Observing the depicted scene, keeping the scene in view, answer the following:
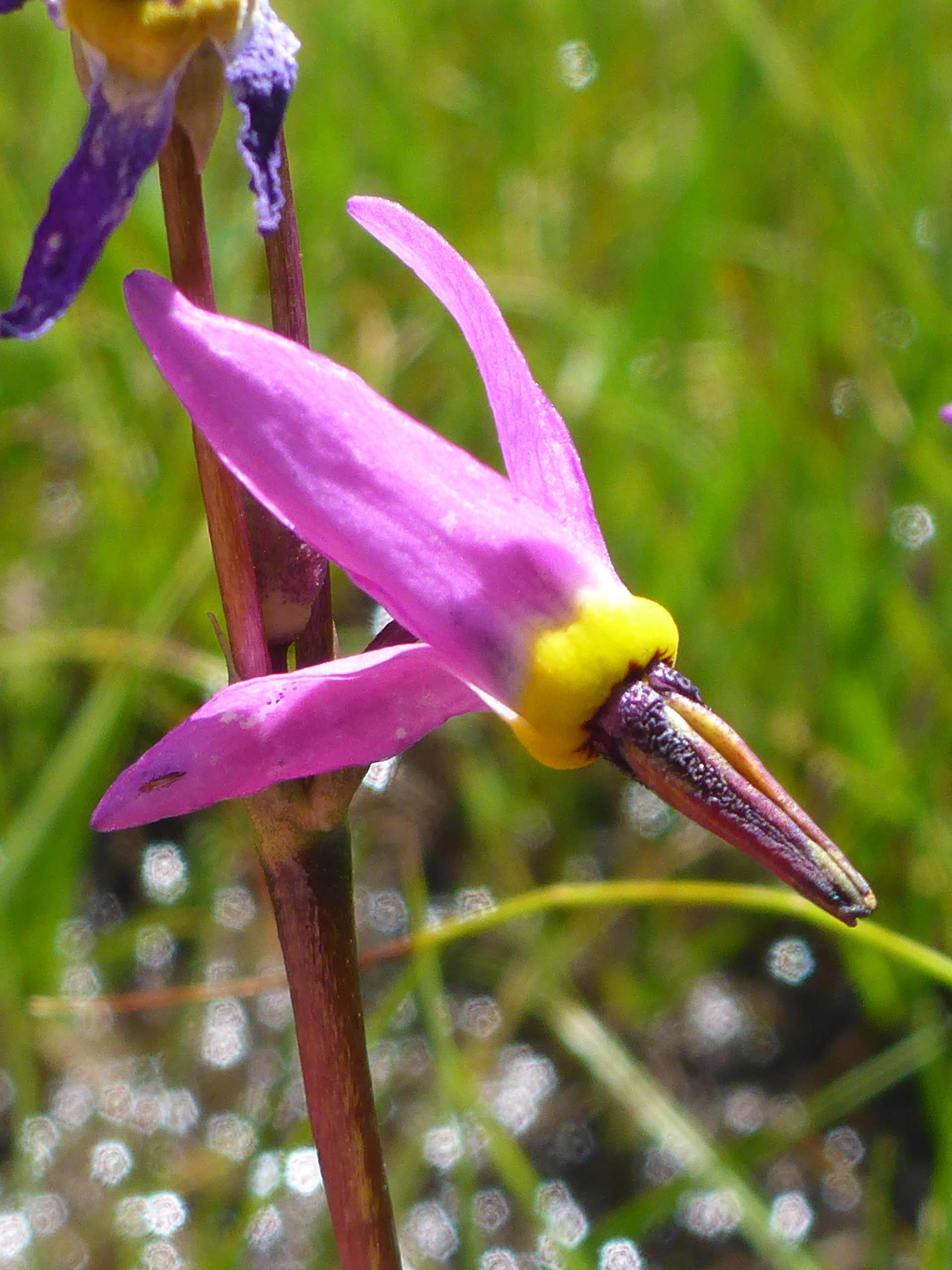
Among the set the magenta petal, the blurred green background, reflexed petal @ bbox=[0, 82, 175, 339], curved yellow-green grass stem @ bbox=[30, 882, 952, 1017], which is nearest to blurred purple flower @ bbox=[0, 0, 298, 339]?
reflexed petal @ bbox=[0, 82, 175, 339]

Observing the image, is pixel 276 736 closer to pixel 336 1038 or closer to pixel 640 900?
pixel 336 1038

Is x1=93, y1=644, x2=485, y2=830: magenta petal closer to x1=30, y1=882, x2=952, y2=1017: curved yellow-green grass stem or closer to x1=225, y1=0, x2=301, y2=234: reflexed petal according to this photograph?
x1=225, y1=0, x2=301, y2=234: reflexed petal

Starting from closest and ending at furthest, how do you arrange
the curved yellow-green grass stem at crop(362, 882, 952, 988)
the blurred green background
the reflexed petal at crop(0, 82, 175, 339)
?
1. the reflexed petal at crop(0, 82, 175, 339)
2. the curved yellow-green grass stem at crop(362, 882, 952, 988)
3. the blurred green background

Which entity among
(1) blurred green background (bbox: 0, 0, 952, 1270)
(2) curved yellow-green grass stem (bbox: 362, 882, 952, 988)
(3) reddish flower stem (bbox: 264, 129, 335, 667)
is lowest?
(1) blurred green background (bbox: 0, 0, 952, 1270)

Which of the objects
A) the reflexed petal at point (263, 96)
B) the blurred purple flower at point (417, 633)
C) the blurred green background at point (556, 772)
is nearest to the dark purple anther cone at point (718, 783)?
the blurred purple flower at point (417, 633)

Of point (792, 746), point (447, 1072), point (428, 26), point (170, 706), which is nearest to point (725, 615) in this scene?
point (792, 746)

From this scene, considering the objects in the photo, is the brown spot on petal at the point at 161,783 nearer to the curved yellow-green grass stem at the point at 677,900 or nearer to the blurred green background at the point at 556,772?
the curved yellow-green grass stem at the point at 677,900

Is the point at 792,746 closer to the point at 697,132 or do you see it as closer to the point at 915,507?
the point at 915,507
